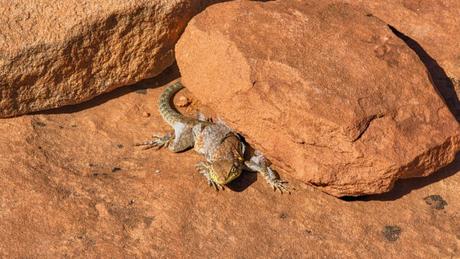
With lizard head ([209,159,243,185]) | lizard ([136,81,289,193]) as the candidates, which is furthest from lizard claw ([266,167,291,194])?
lizard head ([209,159,243,185])

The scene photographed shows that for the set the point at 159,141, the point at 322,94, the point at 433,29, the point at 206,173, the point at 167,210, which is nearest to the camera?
the point at 167,210

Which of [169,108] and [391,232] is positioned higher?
[391,232]

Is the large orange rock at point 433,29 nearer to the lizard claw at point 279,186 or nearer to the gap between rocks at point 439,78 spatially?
the gap between rocks at point 439,78

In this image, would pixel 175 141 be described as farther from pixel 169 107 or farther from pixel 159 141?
pixel 169 107

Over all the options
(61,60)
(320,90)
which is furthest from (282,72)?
(61,60)

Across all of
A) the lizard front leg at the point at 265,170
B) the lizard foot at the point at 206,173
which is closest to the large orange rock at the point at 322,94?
the lizard front leg at the point at 265,170

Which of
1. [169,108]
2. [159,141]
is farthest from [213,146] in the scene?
[169,108]
